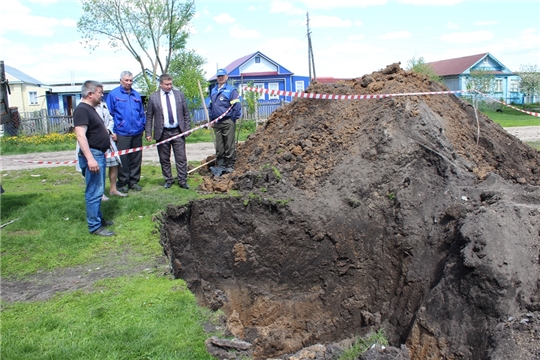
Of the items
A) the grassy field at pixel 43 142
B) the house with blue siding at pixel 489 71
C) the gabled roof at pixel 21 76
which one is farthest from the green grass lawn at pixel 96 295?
the house with blue siding at pixel 489 71

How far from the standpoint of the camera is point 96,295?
4906 mm

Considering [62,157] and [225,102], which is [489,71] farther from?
[225,102]

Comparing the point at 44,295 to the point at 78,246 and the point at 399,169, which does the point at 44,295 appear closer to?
the point at 78,246

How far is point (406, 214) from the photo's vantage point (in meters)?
6.45

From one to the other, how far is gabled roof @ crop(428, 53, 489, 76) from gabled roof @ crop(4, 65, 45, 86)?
3827cm

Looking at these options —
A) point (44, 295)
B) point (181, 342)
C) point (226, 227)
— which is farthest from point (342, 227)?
point (44, 295)

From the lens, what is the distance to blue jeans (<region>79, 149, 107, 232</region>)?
6.48m

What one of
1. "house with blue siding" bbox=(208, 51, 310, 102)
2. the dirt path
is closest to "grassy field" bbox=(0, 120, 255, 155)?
the dirt path

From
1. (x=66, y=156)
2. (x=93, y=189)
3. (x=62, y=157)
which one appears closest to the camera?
(x=93, y=189)

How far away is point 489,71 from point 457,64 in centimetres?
501

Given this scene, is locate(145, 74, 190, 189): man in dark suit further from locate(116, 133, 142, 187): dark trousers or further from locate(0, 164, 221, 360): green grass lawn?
locate(0, 164, 221, 360): green grass lawn

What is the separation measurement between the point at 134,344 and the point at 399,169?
15.2ft

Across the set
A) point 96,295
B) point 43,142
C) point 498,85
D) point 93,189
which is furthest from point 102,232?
point 498,85

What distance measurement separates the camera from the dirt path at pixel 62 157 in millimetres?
13394
